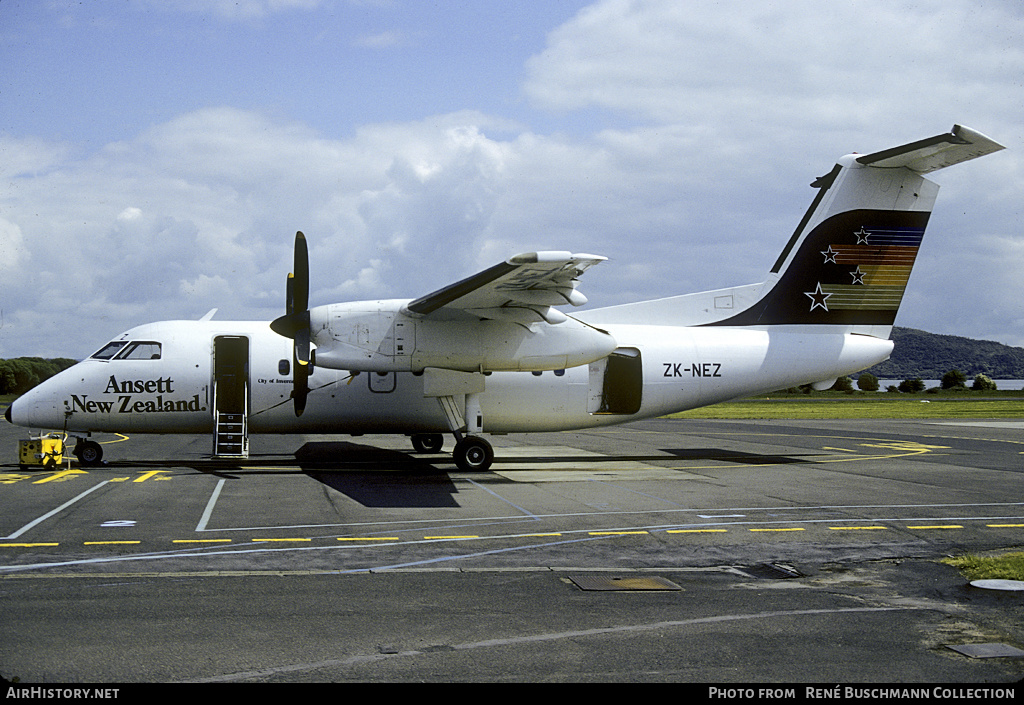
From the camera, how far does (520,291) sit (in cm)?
1686

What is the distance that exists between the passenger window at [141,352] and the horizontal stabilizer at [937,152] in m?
17.7

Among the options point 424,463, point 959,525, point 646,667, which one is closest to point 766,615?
point 646,667

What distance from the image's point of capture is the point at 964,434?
110ft

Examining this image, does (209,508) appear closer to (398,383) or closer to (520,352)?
(398,383)

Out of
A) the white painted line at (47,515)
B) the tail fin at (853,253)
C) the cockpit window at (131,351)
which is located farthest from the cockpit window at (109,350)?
the tail fin at (853,253)

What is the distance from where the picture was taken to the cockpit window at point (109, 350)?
1962 cm

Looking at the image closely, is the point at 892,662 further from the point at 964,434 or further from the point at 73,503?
the point at 964,434

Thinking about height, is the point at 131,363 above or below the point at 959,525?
above

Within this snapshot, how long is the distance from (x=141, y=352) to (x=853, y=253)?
58.2 ft

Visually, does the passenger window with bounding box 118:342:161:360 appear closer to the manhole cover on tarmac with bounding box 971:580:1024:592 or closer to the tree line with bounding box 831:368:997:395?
the manhole cover on tarmac with bounding box 971:580:1024:592

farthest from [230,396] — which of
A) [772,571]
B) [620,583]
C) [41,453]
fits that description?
[772,571]

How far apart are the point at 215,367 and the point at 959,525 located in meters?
15.7

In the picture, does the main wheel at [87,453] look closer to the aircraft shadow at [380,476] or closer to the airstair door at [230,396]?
the airstair door at [230,396]

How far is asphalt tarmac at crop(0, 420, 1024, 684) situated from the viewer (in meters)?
5.97
